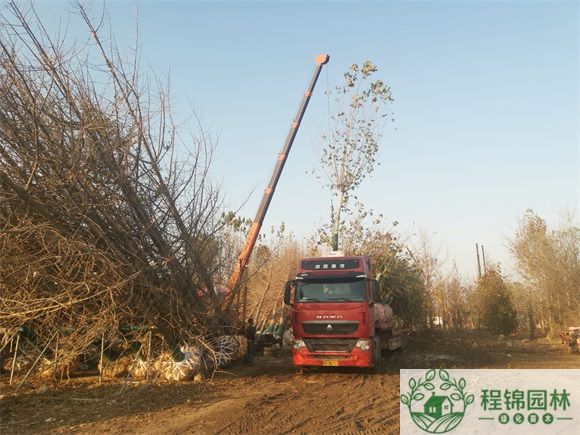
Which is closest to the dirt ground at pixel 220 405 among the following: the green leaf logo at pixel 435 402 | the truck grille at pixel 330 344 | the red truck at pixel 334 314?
the green leaf logo at pixel 435 402

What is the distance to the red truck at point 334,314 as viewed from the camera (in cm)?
1161

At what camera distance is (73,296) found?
9.55m

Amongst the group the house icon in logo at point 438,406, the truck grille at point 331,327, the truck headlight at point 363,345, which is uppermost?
the truck grille at point 331,327

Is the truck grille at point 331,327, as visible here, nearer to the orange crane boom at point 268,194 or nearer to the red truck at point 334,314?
the red truck at point 334,314

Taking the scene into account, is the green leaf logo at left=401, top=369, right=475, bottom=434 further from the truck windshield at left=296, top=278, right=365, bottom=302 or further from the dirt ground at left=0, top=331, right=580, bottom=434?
the truck windshield at left=296, top=278, right=365, bottom=302

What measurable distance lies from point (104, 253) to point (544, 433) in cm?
785

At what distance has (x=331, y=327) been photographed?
38.4ft

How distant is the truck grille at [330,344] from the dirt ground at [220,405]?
2.31 feet

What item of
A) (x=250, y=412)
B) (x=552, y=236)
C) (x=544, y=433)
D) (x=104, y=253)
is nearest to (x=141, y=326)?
(x=104, y=253)

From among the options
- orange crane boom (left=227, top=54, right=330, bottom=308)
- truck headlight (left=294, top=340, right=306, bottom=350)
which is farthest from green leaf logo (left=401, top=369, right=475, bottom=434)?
orange crane boom (left=227, top=54, right=330, bottom=308)

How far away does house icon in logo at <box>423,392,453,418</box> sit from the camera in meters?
7.27

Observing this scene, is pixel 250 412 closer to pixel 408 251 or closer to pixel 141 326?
pixel 141 326

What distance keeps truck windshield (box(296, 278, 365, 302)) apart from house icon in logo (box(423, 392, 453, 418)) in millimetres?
4288

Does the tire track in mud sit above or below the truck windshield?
below
